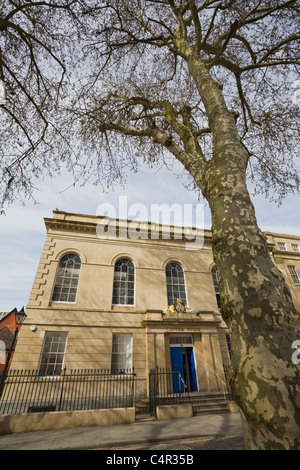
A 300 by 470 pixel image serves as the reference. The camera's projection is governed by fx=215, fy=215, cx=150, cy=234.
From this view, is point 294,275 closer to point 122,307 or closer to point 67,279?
point 122,307

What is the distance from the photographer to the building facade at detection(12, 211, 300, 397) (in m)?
10.5

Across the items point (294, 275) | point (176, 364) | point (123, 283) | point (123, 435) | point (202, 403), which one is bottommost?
point (123, 435)

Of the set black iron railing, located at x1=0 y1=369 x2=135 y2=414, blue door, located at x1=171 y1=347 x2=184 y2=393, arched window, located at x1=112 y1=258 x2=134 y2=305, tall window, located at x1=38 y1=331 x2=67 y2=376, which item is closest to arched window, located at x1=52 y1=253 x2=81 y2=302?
tall window, located at x1=38 y1=331 x2=67 y2=376

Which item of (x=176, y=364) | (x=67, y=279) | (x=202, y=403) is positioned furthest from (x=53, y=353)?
(x=202, y=403)

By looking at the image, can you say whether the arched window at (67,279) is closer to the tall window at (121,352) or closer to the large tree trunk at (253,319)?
the tall window at (121,352)

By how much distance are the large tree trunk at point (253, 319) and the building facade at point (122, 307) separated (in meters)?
10.1

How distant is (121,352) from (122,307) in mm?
2229

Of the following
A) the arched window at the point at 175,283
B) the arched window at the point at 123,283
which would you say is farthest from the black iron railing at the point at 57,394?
the arched window at the point at 175,283

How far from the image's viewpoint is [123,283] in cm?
1290

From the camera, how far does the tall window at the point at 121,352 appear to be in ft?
35.1

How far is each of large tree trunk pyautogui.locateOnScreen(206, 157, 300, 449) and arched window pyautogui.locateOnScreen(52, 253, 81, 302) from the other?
1131 cm

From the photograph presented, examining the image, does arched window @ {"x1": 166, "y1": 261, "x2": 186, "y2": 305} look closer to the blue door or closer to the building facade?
the building facade

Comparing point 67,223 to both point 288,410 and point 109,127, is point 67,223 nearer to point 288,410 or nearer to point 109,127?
point 109,127

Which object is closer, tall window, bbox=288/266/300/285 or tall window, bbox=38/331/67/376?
tall window, bbox=38/331/67/376
